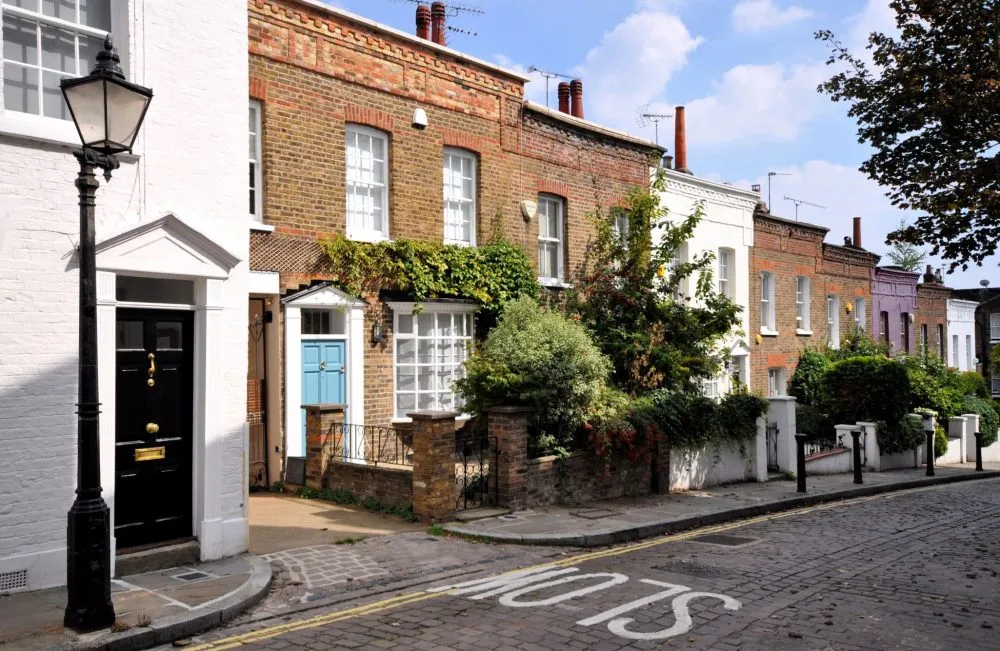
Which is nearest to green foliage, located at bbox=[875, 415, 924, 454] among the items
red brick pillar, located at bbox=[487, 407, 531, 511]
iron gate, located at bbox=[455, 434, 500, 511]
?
red brick pillar, located at bbox=[487, 407, 531, 511]

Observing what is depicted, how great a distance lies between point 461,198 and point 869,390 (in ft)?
43.0

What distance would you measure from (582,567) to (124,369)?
16.9 ft

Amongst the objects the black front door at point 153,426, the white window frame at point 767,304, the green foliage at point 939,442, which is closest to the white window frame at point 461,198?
the black front door at point 153,426

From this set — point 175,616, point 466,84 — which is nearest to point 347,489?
point 175,616

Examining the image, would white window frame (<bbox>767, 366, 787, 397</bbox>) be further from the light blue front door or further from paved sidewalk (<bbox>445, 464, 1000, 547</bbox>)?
the light blue front door

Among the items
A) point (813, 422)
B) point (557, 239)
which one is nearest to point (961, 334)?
point (813, 422)

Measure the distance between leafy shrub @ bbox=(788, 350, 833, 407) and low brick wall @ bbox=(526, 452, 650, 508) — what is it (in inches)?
575

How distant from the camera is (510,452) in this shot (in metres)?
11.2

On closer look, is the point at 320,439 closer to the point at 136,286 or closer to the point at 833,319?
the point at 136,286

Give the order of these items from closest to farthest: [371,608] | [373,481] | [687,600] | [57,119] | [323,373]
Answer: [371,608] < [687,600] < [57,119] < [373,481] < [323,373]

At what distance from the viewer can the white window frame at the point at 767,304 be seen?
2566cm

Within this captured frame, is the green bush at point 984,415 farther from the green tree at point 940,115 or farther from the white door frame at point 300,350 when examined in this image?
the white door frame at point 300,350

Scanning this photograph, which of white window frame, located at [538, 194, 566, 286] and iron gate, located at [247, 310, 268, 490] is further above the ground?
white window frame, located at [538, 194, 566, 286]

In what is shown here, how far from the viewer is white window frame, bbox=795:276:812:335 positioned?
27.6m
